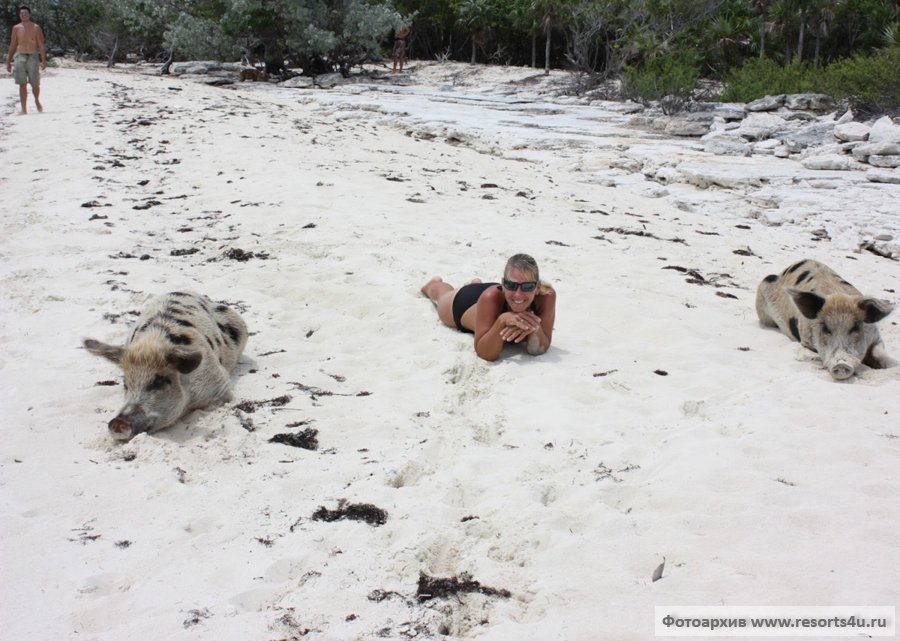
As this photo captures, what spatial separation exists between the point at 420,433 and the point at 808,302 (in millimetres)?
3395

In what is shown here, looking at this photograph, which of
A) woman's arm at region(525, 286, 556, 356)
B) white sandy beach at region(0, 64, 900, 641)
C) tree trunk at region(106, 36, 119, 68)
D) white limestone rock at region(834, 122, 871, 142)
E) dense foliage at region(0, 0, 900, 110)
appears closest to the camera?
white sandy beach at region(0, 64, 900, 641)

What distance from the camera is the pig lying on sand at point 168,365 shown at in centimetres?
465

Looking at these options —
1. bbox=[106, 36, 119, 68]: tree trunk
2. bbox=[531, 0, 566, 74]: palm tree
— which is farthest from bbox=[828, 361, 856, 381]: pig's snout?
bbox=[106, 36, 119, 68]: tree trunk

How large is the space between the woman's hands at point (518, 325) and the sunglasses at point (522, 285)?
20cm

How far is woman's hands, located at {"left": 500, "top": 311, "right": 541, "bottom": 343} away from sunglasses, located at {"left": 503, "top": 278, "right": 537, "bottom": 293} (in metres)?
Result: 0.20

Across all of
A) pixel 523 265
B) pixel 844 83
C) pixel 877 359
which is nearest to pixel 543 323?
pixel 523 265

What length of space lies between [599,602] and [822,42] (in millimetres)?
38456

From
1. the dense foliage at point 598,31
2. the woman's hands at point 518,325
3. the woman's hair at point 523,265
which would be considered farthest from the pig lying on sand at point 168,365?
the dense foliage at point 598,31

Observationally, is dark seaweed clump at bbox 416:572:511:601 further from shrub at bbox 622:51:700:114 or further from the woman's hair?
shrub at bbox 622:51:700:114

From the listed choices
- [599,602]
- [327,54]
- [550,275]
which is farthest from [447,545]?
[327,54]

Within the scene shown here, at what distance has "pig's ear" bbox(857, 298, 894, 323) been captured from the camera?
18.7 ft

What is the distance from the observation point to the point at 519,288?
5.62 meters

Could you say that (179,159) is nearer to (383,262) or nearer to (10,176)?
(10,176)

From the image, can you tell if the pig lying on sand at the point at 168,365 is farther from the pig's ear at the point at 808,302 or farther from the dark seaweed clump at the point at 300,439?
the pig's ear at the point at 808,302
